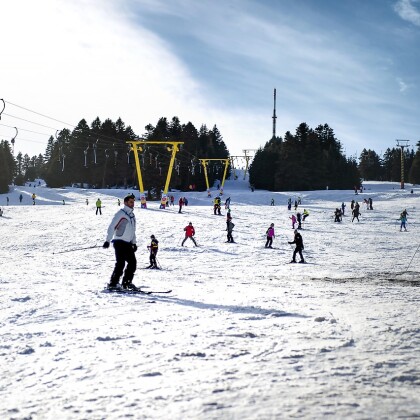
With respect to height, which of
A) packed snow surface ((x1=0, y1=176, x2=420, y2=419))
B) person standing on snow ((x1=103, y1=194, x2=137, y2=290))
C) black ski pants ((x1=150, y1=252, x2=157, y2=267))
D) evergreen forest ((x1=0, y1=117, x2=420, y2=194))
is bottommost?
black ski pants ((x1=150, y1=252, x2=157, y2=267))

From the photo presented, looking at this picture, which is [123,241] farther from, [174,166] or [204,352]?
[174,166]

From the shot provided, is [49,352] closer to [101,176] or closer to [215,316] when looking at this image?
[215,316]

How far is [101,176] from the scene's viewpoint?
9362cm

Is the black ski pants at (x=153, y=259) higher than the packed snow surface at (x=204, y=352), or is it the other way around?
the packed snow surface at (x=204, y=352)

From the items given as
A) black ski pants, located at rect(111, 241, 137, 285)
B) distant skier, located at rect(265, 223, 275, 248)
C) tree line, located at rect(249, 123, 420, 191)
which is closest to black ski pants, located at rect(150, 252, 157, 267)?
black ski pants, located at rect(111, 241, 137, 285)

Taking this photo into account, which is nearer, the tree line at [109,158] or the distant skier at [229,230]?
the distant skier at [229,230]

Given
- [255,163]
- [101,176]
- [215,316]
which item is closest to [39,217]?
[215,316]

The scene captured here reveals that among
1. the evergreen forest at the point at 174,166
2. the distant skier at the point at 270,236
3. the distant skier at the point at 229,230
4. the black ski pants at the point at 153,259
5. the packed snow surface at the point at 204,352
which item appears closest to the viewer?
the packed snow surface at the point at 204,352

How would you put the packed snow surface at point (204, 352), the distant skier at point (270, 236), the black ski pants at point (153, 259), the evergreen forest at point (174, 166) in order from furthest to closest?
1. the evergreen forest at point (174, 166)
2. the distant skier at point (270, 236)
3. the black ski pants at point (153, 259)
4. the packed snow surface at point (204, 352)

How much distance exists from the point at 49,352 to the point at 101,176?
92.4m

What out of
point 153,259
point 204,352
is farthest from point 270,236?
point 204,352

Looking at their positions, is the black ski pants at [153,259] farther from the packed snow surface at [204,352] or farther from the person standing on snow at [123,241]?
the person standing on snow at [123,241]

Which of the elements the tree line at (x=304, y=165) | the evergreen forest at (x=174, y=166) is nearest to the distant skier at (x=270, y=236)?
the evergreen forest at (x=174, y=166)

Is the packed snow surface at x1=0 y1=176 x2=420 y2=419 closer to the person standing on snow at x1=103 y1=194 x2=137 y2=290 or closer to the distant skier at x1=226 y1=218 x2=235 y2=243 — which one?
the person standing on snow at x1=103 y1=194 x2=137 y2=290
